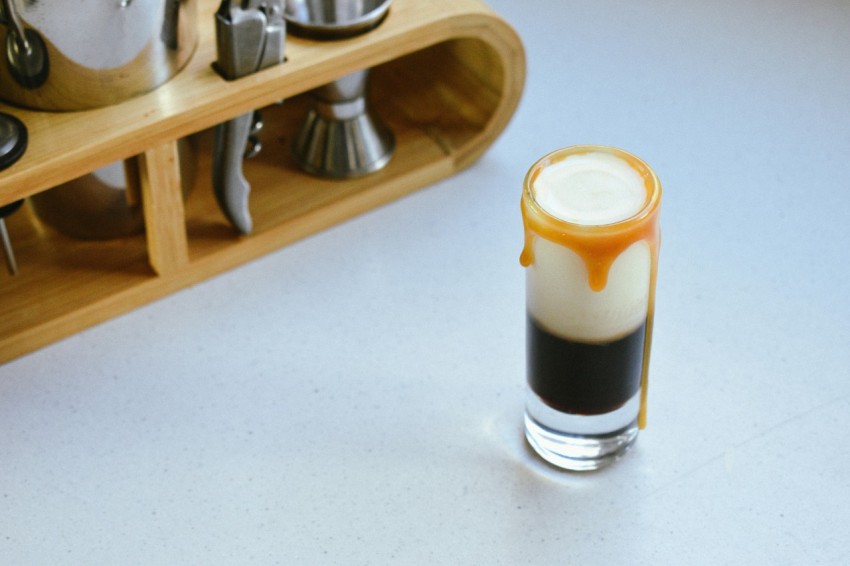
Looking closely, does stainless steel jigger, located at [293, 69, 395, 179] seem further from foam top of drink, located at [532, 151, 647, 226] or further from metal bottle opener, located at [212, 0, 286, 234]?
foam top of drink, located at [532, 151, 647, 226]

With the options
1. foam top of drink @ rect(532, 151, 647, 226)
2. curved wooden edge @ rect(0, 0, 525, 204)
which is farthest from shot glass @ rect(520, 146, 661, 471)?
curved wooden edge @ rect(0, 0, 525, 204)

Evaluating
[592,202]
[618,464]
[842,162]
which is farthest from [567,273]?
[842,162]

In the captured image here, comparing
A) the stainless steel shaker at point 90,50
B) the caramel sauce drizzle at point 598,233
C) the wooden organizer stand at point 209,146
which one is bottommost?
the wooden organizer stand at point 209,146

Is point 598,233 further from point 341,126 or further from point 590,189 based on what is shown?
point 341,126

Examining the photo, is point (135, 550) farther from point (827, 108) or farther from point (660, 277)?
point (827, 108)

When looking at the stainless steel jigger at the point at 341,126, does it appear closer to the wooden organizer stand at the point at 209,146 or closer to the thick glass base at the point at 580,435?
the wooden organizer stand at the point at 209,146

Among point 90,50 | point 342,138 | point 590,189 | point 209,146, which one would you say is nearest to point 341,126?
point 342,138

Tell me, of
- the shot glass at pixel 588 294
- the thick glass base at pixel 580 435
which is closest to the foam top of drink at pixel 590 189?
the shot glass at pixel 588 294

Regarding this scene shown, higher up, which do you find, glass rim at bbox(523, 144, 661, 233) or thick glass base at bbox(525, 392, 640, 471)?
glass rim at bbox(523, 144, 661, 233)
